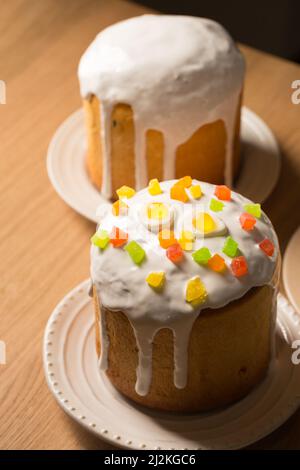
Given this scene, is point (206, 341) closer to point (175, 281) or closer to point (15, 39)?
point (175, 281)

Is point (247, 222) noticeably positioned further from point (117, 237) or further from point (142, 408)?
point (142, 408)

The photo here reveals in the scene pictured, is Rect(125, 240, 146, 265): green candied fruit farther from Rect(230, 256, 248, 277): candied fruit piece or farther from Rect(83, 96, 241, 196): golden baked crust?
Rect(83, 96, 241, 196): golden baked crust

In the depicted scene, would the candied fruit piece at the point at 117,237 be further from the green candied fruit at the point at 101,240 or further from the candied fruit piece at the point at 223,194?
the candied fruit piece at the point at 223,194

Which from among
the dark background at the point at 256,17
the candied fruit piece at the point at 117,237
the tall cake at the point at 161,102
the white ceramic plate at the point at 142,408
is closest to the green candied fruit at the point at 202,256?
the candied fruit piece at the point at 117,237

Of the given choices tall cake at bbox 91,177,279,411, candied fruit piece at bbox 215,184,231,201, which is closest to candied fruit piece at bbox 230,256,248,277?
tall cake at bbox 91,177,279,411

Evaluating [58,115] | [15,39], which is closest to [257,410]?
[58,115]
